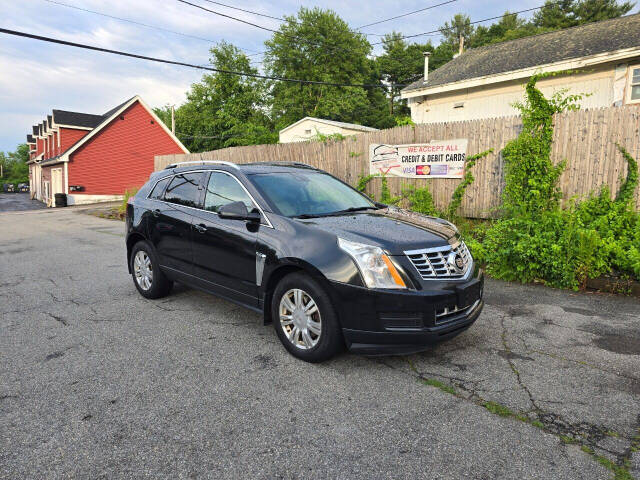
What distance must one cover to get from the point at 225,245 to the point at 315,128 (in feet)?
70.6

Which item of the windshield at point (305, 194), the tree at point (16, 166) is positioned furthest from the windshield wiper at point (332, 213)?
the tree at point (16, 166)

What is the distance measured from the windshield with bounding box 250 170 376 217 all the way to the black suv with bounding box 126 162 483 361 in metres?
0.01

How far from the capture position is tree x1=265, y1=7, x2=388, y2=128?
47781 mm

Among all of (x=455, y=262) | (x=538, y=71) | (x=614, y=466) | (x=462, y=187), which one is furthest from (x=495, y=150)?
(x=538, y=71)

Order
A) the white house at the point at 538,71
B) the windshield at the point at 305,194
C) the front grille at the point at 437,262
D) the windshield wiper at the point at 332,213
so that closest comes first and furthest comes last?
the front grille at the point at 437,262
the windshield wiper at the point at 332,213
the windshield at the point at 305,194
the white house at the point at 538,71

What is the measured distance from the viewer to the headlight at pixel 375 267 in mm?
3303

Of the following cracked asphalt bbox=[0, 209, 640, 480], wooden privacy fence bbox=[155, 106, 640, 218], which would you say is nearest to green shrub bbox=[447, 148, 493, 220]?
wooden privacy fence bbox=[155, 106, 640, 218]

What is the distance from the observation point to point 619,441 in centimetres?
257

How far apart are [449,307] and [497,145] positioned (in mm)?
5873

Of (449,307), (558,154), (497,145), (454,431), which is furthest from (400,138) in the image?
(454,431)

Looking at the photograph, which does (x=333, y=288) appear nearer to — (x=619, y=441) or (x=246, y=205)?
(x=246, y=205)

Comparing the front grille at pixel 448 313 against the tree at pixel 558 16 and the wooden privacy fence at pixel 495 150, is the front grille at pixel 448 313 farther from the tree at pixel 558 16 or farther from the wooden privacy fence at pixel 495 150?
the tree at pixel 558 16

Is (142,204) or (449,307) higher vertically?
(142,204)

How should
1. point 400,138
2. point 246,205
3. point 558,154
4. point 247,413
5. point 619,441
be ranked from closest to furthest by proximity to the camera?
1. point 619,441
2. point 247,413
3. point 246,205
4. point 558,154
5. point 400,138
